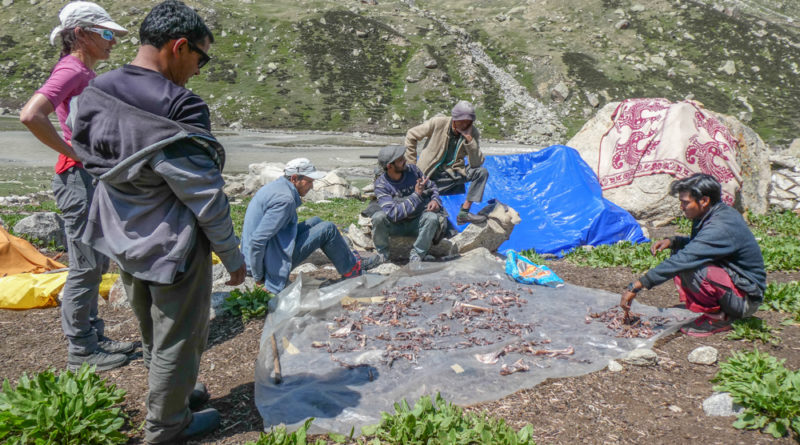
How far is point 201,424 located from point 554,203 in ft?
27.4

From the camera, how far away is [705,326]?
4.83 meters

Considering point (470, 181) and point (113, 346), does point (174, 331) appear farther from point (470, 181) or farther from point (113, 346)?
point (470, 181)

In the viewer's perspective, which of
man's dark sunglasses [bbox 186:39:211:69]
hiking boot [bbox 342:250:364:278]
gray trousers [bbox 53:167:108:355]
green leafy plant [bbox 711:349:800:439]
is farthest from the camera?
hiking boot [bbox 342:250:364:278]

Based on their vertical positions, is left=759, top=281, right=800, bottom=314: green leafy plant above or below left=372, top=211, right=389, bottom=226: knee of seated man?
above

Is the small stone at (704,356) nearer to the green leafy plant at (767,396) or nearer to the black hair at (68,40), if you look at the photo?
the green leafy plant at (767,396)

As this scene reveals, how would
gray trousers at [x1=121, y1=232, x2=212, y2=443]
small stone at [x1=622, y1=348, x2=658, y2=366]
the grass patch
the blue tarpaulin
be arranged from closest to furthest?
gray trousers at [x1=121, y1=232, x2=212, y2=443] < small stone at [x1=622, y1=348, x2=658, y2=366] < the blue tarpaulin < the grass patch

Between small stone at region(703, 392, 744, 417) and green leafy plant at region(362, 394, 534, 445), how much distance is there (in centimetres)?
142

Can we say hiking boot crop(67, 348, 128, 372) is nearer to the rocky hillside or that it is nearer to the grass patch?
the grass patch

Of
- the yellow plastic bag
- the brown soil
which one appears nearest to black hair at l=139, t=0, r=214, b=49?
the brown soil

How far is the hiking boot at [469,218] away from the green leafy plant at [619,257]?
61.0 inches

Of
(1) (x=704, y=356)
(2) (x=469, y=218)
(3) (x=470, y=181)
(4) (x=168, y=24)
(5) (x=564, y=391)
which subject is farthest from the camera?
(3) (x=470, y=181)

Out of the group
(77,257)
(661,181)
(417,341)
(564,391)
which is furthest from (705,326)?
(661,181)

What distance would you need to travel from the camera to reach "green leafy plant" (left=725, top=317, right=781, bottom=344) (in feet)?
15.0

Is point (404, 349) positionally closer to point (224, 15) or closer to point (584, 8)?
point (224, 15)
